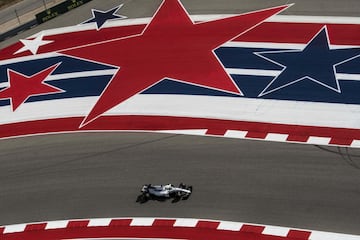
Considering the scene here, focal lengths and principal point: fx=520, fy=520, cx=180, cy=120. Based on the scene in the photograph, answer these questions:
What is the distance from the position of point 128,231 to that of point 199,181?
149 inches

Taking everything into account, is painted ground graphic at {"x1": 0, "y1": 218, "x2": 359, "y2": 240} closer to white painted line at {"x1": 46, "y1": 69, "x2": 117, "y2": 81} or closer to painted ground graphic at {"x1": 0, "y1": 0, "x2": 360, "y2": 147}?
painted ground graphic at {"x1": 0, "y1": 0, "x2": 360, "y2": 147}

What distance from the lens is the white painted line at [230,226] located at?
2034 cm

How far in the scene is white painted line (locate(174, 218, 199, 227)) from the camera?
20.9 metres

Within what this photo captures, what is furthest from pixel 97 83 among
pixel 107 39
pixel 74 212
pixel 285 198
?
pixel 285 198

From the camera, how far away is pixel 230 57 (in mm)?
29344

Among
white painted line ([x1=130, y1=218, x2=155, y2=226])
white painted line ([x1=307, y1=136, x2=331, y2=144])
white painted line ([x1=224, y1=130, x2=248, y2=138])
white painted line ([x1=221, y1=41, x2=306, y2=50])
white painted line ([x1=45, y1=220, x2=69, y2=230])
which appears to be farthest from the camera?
white painted line ([x1=221, y1=41, x2=306, y2=50])

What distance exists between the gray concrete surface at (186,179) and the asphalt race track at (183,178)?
0.04 metres

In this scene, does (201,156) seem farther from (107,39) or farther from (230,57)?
(107,39)

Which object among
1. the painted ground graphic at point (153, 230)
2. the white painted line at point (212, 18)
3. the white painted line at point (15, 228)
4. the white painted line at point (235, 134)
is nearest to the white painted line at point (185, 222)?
the painted ground graphic at point (153, 230)

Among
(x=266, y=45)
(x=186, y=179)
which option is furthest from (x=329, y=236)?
(x=266, y=45)

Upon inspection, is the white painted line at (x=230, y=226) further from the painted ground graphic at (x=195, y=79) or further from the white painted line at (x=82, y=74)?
the white painted line at (x=82, y=74)

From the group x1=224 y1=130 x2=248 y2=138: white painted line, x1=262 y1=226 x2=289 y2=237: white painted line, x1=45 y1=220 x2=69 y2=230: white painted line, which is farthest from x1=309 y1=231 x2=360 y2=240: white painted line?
x1=45 y1=220 x2=69 y2=230: white painted line

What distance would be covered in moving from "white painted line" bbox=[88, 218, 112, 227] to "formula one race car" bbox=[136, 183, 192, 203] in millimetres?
1915

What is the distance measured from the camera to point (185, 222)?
68.9ft
